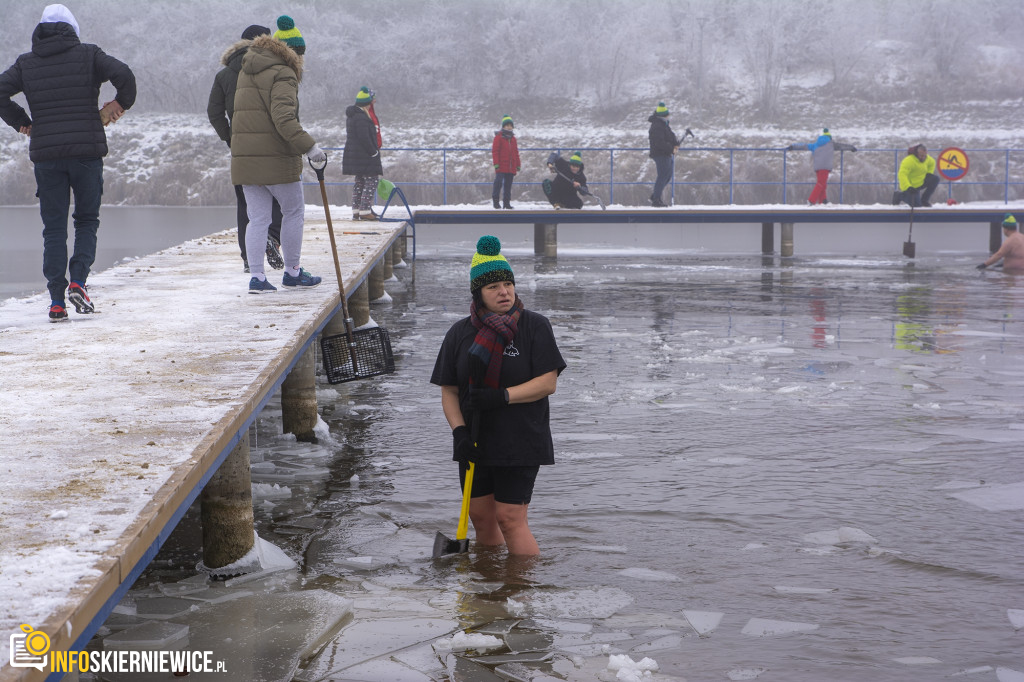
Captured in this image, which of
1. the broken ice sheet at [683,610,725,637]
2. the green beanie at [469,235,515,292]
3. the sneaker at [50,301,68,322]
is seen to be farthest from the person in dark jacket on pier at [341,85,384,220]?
the broken ice sheet at [683,610,725,637]

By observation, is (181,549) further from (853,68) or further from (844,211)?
(853,68)

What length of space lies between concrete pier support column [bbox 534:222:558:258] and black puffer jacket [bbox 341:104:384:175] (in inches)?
241

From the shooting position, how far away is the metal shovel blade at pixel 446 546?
4.27m

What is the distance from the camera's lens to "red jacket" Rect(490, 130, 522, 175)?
773 inches

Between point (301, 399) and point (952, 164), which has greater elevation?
point (952, 164)

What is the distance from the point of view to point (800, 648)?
3.46m

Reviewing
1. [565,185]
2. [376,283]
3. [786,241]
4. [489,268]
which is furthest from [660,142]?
[489,268]

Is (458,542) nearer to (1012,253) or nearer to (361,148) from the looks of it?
(361,148)

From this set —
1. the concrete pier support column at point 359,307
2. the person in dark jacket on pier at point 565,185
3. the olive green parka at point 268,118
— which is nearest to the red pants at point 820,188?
the person in dark jacket on pier at point 565,185

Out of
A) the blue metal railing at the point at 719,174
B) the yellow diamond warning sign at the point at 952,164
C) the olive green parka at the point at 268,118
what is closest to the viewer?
the olive green parka at the point at 268,118

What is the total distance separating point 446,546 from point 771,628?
124cm

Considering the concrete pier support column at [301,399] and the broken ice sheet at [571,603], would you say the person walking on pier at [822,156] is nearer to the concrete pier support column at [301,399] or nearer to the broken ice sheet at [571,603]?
the concrete pier support column at [301,399]

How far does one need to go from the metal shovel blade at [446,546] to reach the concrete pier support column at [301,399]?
7.11ft

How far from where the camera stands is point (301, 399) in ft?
20.6
